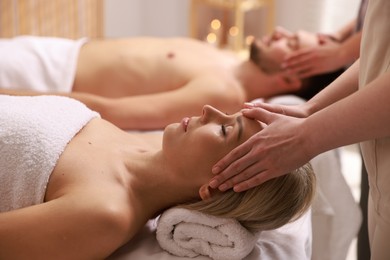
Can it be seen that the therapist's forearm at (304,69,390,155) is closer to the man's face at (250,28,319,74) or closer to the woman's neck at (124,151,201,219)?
the woman's neck at (124,151,201,219)

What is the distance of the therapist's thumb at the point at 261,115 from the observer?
4.25ft

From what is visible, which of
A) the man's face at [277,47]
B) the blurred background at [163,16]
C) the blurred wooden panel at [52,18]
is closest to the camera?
the man's face at [277,47]

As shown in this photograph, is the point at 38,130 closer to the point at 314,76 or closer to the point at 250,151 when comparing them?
the point at 250,151

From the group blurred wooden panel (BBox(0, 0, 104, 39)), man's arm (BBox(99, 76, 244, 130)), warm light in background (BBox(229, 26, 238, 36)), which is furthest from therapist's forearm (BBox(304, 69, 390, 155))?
warm light in background (BBox(229, 26, 238, 36))

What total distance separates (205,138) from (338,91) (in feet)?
1.18

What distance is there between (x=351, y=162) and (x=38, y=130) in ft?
8.82

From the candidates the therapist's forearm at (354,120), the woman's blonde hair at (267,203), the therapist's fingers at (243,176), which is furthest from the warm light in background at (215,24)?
the therapist's forearm at (354,120)

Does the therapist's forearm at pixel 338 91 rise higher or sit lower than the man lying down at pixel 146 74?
higher

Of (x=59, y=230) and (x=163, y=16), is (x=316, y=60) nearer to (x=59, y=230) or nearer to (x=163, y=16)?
(x=59, y=230)

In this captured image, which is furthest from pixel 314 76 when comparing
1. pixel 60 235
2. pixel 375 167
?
pixel 60 235

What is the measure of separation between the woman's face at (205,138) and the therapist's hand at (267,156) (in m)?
0.08

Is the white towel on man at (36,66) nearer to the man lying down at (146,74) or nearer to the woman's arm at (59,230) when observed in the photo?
the man lying down at (146,74)

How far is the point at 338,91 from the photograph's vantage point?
1461 mm

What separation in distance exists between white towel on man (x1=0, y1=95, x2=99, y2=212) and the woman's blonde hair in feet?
1.15
